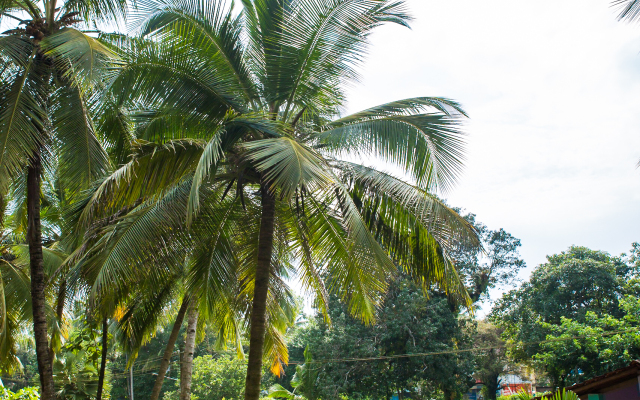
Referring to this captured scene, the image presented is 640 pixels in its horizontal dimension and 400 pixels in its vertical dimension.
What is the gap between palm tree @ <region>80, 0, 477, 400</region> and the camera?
21.6ft

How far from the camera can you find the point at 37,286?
21.8 ft

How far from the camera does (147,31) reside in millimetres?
7070

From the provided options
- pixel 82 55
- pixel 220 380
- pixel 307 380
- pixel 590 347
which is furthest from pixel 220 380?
pixel 82 55

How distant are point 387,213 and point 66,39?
4.89m

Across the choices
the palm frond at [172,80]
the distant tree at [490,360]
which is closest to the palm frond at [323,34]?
the palm frond at [172,80]

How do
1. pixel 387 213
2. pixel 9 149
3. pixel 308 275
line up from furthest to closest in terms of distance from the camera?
pixel 308 275 < pixel 387 213 < pixel 9 149

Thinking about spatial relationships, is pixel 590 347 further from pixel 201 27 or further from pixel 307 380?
pixel 201 27

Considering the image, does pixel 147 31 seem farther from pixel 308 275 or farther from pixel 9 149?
pixel 308 275

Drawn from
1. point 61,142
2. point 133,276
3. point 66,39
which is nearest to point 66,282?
point 133,276

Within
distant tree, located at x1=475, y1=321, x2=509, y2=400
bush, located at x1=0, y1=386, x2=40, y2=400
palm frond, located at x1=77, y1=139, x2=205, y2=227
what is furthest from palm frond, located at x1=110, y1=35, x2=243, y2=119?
distant tree, located at x1=475, y1=321, x2=509, y2=400

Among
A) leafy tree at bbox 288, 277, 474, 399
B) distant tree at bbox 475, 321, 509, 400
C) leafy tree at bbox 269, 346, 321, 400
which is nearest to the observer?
leafy tree at bbox 288, 277, 474, 399

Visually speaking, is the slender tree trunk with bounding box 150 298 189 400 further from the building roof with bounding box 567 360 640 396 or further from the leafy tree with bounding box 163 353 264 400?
the leafy tree with bounding box 163 353 264 400

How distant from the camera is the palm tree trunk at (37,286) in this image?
6.44 metres

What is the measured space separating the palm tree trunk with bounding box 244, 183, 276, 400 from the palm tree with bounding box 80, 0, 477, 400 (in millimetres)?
17
